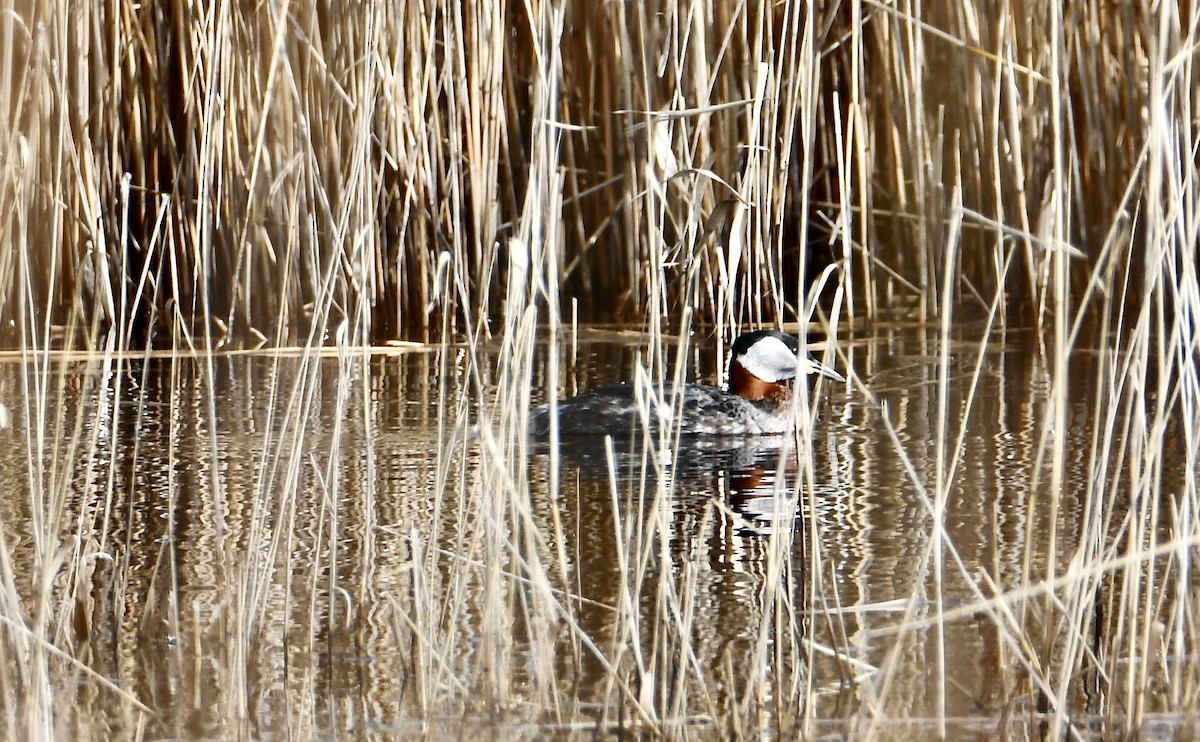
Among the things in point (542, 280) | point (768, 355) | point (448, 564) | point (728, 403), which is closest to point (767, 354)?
point (768, 355)

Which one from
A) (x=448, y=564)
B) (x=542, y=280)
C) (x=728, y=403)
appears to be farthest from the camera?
(x=728, y=403)

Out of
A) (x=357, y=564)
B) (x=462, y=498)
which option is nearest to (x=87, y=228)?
(x=357, y=564)

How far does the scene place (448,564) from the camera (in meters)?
3.35

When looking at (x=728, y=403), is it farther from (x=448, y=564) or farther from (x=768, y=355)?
(x=448, y=564)

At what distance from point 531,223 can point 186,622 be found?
829 millimetres

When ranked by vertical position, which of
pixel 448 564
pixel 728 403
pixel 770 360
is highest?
pixel 770 360

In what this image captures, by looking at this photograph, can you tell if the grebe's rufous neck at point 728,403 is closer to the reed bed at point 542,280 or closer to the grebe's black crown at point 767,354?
the grebe's black crown at point 767,354

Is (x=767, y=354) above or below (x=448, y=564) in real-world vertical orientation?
above

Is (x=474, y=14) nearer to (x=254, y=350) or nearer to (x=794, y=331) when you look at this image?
(x=254, y=350)

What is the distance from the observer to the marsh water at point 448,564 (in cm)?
Result: 252

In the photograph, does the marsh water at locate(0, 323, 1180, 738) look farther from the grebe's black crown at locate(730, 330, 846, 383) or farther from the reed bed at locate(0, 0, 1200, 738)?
the grebe's black crown at locate(730, 330, 846, 383)

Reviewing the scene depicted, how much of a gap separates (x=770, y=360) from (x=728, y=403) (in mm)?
391

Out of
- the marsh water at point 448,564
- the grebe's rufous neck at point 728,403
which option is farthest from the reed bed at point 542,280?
the grebe's rufous neck at point 728,403

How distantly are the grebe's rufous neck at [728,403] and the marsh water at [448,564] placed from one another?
0.45 feet
